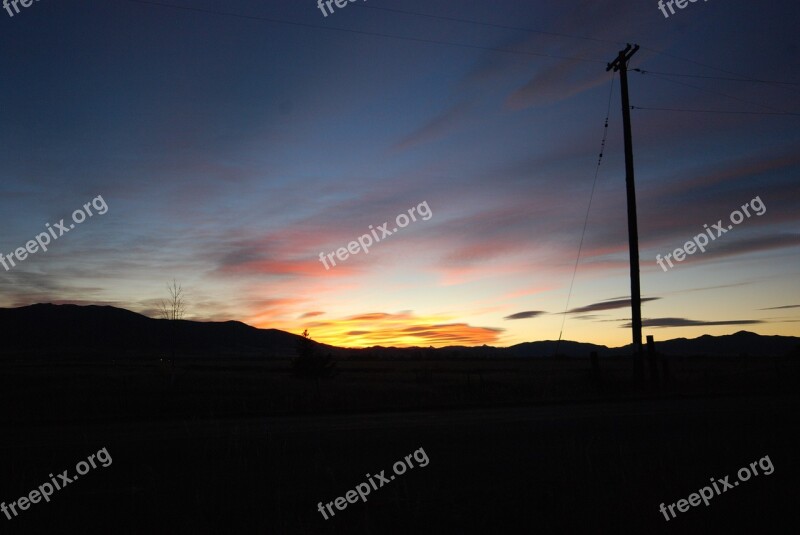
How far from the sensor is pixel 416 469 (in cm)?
888

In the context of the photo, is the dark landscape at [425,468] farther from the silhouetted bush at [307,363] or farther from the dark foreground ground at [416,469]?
the silhouetted bush at [307,363]

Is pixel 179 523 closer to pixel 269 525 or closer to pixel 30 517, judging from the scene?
pixel 269 525

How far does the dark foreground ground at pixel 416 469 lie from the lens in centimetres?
632

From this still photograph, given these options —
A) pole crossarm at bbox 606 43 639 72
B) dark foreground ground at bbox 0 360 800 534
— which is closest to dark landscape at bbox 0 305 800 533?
dark foreground ground at bbox 0 360 800 534

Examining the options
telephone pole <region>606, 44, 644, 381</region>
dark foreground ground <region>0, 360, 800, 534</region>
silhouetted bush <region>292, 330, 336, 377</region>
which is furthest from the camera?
silhouetted bush <region>292, 330, 336, 377</region>

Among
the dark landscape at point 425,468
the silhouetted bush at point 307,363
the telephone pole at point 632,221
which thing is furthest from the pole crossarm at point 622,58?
the silhouetted bush at point 307,363

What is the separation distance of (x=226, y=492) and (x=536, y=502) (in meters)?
3.89

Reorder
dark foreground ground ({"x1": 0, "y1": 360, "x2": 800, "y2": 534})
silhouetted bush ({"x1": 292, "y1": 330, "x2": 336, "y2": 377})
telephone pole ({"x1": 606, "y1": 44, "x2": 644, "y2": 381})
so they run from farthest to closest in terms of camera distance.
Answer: silhouetted bush ({"x1": 292, "y1": 330, "x2": 336, "y2": 377})
telephone pole ({"x1": 606, "y1": 44, "x2": 644, "y2": 381})
dark foreground ground ({"x1": 0, "y1": 360, "x2": 800, "y2": 534})

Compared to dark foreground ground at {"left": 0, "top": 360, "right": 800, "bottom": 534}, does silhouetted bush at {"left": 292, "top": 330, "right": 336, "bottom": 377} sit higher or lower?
higher

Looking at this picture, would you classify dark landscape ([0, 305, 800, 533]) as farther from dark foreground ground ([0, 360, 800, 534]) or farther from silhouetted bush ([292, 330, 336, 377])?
silhouetted bush ([292, 330, 336, 377])

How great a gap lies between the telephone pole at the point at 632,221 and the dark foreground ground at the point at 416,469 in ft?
20.8

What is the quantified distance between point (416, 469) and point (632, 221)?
18506mm

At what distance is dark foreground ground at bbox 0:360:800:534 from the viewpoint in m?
6.32

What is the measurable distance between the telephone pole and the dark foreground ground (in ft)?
20.8
